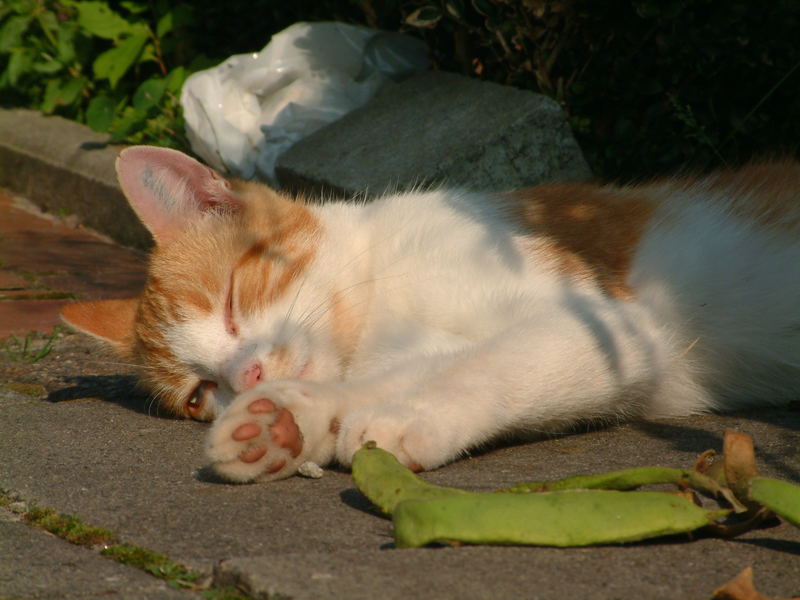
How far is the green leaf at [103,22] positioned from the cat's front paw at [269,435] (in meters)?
4.55

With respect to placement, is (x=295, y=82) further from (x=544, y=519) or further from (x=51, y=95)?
(x=544, y=519)

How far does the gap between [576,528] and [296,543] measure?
0.45 meters

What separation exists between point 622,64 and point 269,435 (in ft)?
8.92

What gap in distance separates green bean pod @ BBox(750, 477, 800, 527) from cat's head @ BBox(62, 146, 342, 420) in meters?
1.21

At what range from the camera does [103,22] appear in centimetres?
597

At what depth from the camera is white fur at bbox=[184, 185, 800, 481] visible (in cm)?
203

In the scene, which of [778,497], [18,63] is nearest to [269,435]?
[778,497]

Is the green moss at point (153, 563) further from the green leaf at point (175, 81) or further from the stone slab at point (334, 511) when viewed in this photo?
the green leaf at point (175, 81)

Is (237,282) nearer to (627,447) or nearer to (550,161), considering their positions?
(627,447)

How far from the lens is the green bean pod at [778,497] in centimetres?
143

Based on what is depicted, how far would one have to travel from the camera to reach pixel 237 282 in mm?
2549

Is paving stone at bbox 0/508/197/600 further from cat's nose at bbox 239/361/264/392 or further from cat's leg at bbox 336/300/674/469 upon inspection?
cat's nose at bbox 239/361/264/392

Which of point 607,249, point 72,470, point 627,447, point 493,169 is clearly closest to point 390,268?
point 607,249

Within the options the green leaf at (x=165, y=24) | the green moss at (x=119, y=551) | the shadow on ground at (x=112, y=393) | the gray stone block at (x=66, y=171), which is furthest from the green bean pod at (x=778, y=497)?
the green leaf at (x=165, y=24)
